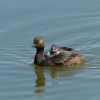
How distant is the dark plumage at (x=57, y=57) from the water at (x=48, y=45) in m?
0.39

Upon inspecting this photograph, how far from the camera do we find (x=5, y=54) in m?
17.7

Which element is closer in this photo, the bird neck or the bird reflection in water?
the bird reflection in water

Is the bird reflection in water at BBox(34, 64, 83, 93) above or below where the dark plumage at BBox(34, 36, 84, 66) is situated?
below

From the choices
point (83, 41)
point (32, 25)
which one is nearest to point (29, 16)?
point (32, 25)

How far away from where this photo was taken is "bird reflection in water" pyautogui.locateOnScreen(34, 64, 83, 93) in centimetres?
1474

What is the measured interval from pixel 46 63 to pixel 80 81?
3309 millimetres

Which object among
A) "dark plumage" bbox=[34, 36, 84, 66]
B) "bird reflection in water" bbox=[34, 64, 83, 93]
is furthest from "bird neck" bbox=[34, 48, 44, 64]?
"bird reflection in water" bbox=[34, 64, 83, 93]

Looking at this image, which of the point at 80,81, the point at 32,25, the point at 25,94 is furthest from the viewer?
the point at 32,25

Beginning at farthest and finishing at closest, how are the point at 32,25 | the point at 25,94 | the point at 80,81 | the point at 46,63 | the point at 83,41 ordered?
1. the point at 32,25
2. the point at 83,41
3. the point at 46,63
4. the point at 80,81
5. the point at 25,94

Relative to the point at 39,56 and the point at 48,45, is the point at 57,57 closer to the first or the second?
the point at 39,56

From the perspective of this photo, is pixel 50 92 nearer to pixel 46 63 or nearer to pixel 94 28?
pixel 46 63

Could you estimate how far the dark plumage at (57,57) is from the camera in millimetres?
16922

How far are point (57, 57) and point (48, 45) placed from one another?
73.1 inches

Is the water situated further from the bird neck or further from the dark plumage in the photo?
the dark plumage
